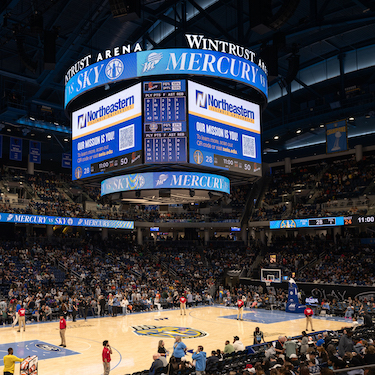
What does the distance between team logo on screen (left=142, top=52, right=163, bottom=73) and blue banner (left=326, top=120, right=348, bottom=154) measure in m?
23.3

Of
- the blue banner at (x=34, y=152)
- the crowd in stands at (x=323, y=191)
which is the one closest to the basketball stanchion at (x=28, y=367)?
the blue banner at (x=34, y=152)

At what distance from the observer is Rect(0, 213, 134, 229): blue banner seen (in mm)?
35463

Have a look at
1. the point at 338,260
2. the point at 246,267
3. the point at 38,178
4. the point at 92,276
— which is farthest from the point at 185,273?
the point at 38,178

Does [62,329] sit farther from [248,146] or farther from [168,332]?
[248,146]

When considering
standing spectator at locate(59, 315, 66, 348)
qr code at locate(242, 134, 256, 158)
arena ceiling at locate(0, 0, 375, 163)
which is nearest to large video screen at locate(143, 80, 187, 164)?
arena ceiling at locate(0, 0, 375, 163)

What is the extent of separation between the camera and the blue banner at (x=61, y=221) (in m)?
35.5

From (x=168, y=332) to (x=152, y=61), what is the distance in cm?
1375

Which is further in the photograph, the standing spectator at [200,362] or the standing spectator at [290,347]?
the standing spectator at [290,347]

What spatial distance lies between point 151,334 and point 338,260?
68.7 feet

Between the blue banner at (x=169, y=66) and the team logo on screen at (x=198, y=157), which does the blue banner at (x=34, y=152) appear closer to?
the blue banner at (x=169, y=66)

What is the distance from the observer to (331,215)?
38562mm

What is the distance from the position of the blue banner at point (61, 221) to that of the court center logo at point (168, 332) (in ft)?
53.4

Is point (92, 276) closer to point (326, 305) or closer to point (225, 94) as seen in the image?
point (326, 305)

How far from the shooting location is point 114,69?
17.5 meters
